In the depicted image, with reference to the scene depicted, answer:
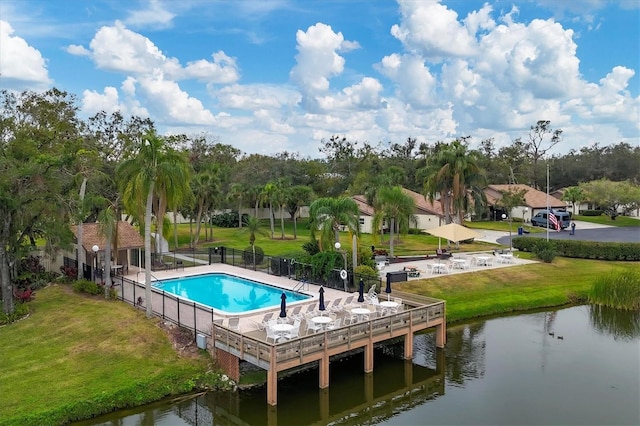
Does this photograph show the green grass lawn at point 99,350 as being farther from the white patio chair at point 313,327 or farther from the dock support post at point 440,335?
the dock support post at point 440,335

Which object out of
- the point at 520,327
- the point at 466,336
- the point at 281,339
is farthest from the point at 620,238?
the point at 281,339

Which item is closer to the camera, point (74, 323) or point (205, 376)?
point (205, 376)

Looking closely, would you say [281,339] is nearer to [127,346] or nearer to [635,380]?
[127,346]

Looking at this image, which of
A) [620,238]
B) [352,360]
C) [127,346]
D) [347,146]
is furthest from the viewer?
[347,146]

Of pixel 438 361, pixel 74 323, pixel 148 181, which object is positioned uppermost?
pixel 148 181

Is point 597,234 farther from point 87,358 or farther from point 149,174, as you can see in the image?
point 87,358

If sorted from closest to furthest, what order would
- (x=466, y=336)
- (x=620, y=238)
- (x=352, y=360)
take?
(x=352, y=360) < (x=466, y=336) < (x=620, y=238)

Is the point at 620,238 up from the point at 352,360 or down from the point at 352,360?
up
